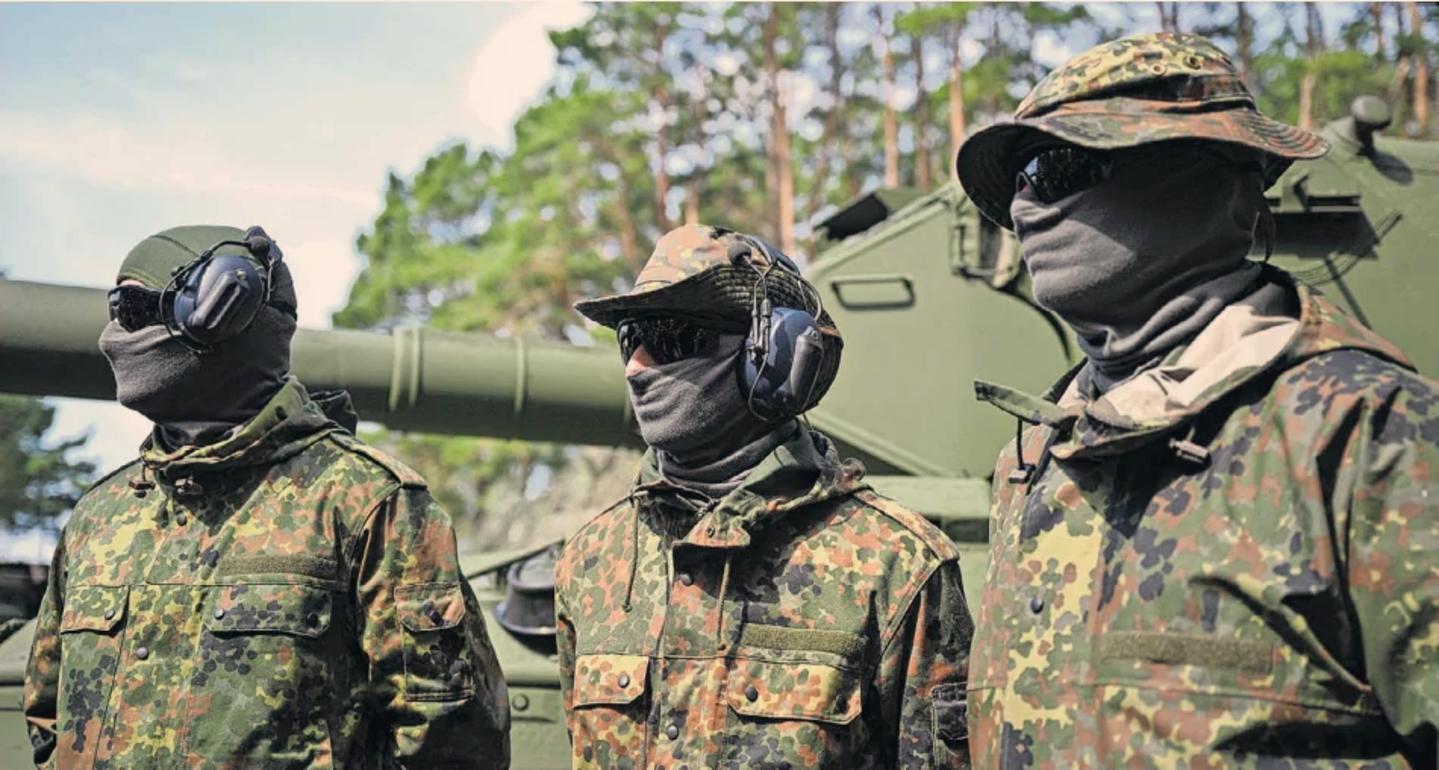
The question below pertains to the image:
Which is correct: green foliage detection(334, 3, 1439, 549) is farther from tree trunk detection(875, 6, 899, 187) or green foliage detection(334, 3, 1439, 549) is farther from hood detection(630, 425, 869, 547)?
hood detection(630, 425, 869, 547)

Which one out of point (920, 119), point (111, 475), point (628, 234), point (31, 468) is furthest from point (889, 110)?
point (111, 475)

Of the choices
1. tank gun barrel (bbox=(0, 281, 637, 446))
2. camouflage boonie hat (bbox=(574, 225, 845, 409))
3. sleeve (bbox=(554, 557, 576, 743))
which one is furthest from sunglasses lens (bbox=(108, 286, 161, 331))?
tank gun barrel (bbox=(0, 281, 637, 446))

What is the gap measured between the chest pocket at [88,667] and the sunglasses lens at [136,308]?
23.6 inches

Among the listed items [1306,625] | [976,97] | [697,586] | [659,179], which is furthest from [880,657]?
[659,179]

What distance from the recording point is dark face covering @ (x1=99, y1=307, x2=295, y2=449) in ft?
13.3

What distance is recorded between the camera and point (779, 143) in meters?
28.5

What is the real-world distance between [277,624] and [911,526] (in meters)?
1.36

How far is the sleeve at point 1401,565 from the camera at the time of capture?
2363 millimetres

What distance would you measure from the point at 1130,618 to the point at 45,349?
19.7 ft

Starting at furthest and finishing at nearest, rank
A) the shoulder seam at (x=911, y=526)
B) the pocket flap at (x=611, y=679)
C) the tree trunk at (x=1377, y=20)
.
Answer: the tree trunk at (x=1377, y=20)
the shoulder seam at (x=911, y=526)
the pocket flap at (x=611, y=679)

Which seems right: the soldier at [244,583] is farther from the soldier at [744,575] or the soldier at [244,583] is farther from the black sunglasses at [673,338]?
the black sunglasses at [673,338]

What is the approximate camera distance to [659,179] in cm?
3020

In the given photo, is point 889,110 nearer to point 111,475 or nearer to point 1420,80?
point 1420,80

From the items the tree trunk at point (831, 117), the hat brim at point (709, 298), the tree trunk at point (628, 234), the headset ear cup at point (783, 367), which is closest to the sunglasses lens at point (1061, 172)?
the headset ear cup at point (783, 367)
